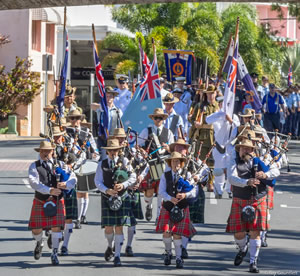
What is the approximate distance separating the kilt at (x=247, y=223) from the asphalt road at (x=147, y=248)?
523mm

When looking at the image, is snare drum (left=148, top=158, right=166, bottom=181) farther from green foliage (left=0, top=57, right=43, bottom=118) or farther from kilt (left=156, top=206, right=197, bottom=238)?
green foliage (left=0, top=57, right=43, bottom=118)

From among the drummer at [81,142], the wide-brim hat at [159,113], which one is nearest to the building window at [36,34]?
the drummer at [81,142]

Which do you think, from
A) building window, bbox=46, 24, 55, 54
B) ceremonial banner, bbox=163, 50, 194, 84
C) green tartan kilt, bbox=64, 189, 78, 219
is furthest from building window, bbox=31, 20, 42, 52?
green tartan kilt, bbox=64, 189, 78, 219

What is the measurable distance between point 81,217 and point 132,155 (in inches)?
76.0

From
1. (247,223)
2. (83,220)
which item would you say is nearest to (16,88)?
(83,220)

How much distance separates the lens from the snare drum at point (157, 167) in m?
14.0

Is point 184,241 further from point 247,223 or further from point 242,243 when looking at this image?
point 247,223

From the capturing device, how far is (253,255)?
37.0ft

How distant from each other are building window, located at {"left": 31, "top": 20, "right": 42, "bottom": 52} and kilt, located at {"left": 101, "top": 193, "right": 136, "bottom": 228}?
38.7m

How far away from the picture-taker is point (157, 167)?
14.0 meters

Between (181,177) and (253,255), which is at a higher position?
(181,177)

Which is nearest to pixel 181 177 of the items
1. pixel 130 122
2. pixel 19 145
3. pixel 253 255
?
pixel 253 255

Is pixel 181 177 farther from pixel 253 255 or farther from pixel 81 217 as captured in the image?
pixel 81 217

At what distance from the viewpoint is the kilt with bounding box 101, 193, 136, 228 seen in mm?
11578
